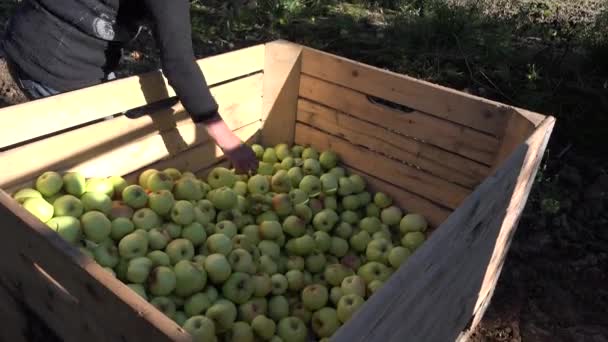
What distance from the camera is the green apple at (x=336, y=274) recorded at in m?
2.22

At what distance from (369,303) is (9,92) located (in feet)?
12.9

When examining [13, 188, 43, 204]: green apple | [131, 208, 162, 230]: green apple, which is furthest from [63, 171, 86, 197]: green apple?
[131, 208, 162, 230]: green apple

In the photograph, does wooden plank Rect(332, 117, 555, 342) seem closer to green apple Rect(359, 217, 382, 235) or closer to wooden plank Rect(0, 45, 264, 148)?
green apple Rect(359, 217, 382, 235)

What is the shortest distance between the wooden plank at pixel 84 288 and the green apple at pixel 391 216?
1.62m

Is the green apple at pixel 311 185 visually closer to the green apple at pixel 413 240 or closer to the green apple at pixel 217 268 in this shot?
the green apple at pixel 413 240

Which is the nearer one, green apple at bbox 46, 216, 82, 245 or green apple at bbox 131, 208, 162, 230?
green apple at bbox 46, 216, 82, 245

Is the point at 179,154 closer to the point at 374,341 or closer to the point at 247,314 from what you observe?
the point at 247,314

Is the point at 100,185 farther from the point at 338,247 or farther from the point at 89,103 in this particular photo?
the point at 338,247

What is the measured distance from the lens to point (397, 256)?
7.44ft

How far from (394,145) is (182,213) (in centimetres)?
109

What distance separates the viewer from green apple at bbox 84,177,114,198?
2.11 metres

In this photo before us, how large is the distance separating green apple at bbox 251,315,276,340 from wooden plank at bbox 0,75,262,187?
0.93 metres

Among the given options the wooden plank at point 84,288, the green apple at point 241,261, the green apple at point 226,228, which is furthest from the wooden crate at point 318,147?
the green apple at point 241,261

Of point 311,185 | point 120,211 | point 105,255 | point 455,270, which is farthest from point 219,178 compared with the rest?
point 455,270
